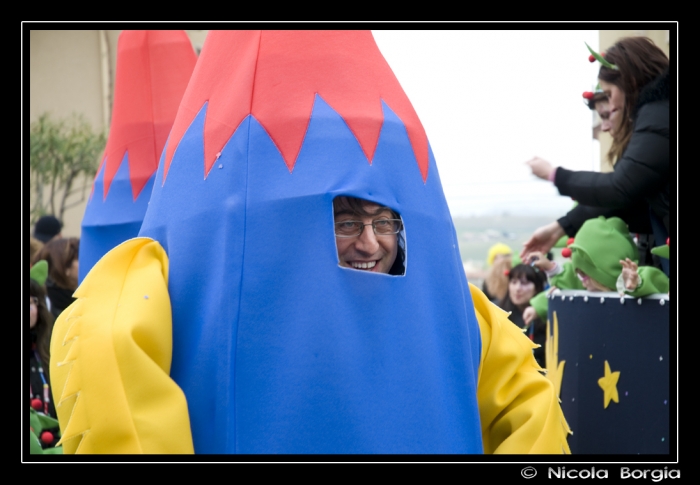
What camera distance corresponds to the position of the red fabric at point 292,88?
251 cm

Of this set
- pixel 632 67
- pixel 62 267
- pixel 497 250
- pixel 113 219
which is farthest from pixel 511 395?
pixel 497 250

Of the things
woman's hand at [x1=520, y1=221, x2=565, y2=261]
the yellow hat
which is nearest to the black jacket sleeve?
woman's hand at [x1=520, y1=221, x2=565, y2=261]

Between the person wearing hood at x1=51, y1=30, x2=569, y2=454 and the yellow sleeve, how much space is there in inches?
0.5

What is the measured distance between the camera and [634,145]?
384cm

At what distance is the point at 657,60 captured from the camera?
13.0 ft

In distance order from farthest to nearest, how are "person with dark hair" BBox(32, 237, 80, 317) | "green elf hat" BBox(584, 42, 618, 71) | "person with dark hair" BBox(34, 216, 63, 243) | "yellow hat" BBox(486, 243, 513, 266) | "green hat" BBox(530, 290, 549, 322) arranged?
"yellow hat" BBox(486, 243, 513, 266) < "person with dark hair" BBox(34, 216, 63, 243) < "green hat" BBox(530, 290, 549, 322) < "person with dark hair" BBox(32, 237, 80, 317) < "green elf hat" BBox(584, 42, 618, 71)

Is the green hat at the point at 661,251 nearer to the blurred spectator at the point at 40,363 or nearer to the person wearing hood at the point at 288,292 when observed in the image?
the person wearing hood at the point at 288,292

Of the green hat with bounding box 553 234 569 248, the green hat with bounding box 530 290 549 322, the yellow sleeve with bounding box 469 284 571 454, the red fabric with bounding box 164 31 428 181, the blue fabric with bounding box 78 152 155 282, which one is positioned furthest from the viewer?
the green hat with bounding box 530 290 549 322

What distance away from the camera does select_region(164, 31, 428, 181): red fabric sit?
2510 millimetres

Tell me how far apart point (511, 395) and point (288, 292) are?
0.90 metres

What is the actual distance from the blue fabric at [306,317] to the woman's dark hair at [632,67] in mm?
1891

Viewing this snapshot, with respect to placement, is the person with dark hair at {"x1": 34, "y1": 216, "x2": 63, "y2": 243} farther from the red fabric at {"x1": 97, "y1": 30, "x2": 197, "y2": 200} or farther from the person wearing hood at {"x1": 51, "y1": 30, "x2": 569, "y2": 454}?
the person wearing hood at {"x1": 51, "y1": 30, "x2": 569, "y2": 454}

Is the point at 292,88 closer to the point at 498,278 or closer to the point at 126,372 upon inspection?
the point at 126,372

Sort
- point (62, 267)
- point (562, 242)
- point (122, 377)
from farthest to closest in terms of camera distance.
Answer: point (62, 267) → point (562, 242) → point (122, 377)
